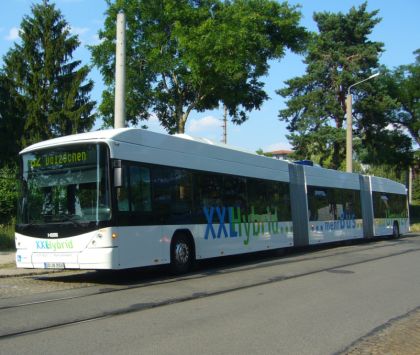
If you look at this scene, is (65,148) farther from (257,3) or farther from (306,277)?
(257,3)

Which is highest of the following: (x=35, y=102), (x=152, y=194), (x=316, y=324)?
(x=35, y=102)

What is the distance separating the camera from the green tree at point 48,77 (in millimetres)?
36125

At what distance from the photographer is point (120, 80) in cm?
1644

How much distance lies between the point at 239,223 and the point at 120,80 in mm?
5557

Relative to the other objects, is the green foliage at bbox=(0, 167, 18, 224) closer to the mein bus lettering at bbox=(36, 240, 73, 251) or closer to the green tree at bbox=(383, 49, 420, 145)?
the mein bus lettering at bbox=(36, 240, 73, 251)

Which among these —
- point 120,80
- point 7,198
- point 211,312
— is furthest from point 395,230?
point 211,312

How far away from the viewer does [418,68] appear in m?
52.0

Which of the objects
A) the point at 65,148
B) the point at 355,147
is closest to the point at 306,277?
the point at 65,148

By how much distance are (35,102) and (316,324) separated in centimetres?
3225

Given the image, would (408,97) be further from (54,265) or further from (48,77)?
(54,265)

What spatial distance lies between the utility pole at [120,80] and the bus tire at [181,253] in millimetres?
4742

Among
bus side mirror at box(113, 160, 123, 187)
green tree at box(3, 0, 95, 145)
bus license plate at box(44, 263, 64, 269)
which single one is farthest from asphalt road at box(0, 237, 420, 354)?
green tree at box(3, 0, 95, 145)

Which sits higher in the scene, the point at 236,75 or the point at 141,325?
the point at 236,75

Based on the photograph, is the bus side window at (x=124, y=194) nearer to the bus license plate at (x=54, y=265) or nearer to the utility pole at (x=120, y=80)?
the bus license plate at (x=54, y=265)
